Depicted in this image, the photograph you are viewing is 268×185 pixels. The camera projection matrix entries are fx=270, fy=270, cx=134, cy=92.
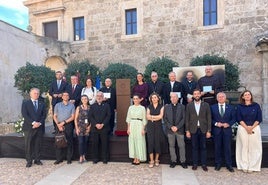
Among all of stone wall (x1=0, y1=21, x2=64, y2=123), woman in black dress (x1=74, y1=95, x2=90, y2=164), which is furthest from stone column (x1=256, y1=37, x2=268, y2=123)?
stone wall (x1=0, y1=21, x2=64, y2=123)

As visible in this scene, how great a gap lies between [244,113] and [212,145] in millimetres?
1009

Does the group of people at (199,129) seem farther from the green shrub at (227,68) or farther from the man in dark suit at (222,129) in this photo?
the green shrub at (227,68)

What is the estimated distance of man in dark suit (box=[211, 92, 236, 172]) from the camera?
5.46 metres

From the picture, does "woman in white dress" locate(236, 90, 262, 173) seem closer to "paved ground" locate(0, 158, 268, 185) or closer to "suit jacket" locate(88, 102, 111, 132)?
"paved ground" locate(0, 158, 268, 185)

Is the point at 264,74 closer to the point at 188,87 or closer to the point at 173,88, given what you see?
the point at 188,87

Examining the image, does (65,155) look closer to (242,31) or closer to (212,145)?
(212,145)

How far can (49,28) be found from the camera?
17203 mm

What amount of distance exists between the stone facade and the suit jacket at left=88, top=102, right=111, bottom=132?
27.6ft

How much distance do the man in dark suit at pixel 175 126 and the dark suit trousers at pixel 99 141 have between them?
142 centimetres

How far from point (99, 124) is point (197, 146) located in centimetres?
215

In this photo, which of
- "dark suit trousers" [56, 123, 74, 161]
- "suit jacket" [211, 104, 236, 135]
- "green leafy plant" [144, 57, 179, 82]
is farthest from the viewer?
"green leafy plant" [144, 57, 179, 82]

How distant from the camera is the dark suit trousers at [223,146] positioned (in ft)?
17.9

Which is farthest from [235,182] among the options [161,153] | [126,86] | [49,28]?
[49,28]

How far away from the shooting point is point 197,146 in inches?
221
